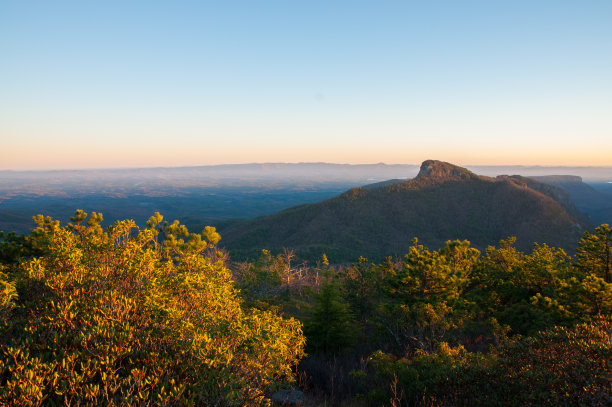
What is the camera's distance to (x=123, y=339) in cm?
628

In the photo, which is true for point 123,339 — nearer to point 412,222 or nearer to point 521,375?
point 521,375

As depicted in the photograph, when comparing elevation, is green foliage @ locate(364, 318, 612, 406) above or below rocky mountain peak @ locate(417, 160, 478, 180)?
below

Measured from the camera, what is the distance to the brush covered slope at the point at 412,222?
9144 cm

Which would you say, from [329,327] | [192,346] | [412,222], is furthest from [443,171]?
[192,346]

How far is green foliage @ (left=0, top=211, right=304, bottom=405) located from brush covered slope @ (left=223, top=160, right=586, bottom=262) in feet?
233

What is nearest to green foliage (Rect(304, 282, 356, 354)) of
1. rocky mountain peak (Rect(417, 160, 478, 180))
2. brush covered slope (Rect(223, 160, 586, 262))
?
brush covered slope (Rect(223, 160, 586, 262))

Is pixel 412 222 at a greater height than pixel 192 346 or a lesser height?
lesser

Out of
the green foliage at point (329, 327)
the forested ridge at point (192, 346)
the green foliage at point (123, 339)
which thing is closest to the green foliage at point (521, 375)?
the forested ridge at point (192, 346)

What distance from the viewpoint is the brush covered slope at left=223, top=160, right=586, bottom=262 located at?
91438mm

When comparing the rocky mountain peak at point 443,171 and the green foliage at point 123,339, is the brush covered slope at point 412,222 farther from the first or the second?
the green foliage at point 123,339

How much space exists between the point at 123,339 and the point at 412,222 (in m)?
112

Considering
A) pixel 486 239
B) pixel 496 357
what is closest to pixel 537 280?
pixel 496 357

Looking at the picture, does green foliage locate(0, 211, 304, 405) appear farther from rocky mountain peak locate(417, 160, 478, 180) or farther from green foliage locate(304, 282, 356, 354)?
rocky mountain peak locate(417, 160, 478, 180)

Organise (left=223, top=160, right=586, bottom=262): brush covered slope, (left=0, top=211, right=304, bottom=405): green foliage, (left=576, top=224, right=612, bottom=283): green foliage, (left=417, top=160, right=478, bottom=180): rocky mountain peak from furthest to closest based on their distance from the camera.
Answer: (left=417, top=160, right=478, bottom=180): rocky mountain peak, (left=223, top=160, right=586, bottom=262): brush covered slope, (left=576, top=224, right=612, bottom=283): green foliage, (left=0, top=211, right=304, bottom=405): green foliage
